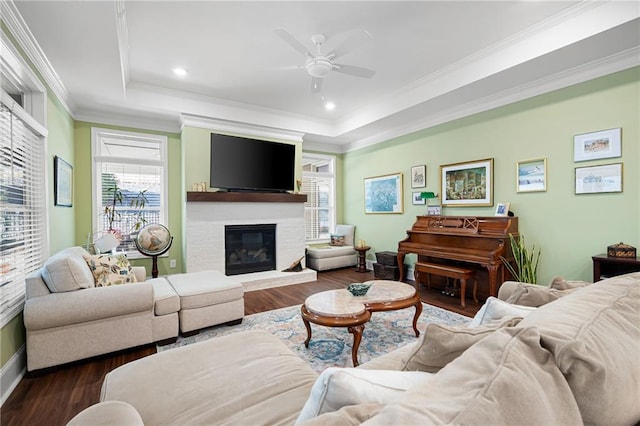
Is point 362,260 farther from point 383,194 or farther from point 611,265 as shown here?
point 611,265

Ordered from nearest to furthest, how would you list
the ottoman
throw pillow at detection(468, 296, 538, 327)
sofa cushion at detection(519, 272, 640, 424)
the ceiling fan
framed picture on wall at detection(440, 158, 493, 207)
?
sofa cushion at detection(519, 272, 640, 424)
throw pillow at detection(468, 296, 538, 327)
the ceiling fan
the ottoman
framed picture on wall at detection(440, 158, 493, 207)

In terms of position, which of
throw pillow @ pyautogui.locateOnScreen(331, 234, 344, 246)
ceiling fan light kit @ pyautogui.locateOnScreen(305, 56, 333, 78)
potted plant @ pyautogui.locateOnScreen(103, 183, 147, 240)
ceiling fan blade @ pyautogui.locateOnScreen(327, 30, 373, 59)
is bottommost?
throw pillow @ pyautogui.locateOnScreen(331, 234, 344, 246)

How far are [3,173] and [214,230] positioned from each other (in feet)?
8.77

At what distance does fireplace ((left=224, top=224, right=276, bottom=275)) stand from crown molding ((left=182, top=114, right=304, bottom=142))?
160cm

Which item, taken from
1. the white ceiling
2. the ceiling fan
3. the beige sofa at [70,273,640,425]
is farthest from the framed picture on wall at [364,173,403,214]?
the beige sofa at [70,273,640,425]

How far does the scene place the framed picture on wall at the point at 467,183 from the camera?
159 inches

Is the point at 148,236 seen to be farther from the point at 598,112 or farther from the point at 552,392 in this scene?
the point at 598,112

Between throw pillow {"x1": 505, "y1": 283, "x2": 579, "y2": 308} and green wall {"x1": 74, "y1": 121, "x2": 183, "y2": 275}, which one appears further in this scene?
green wall {"x1": 74, "y1": 121, "x2": 183, "y2": 275}

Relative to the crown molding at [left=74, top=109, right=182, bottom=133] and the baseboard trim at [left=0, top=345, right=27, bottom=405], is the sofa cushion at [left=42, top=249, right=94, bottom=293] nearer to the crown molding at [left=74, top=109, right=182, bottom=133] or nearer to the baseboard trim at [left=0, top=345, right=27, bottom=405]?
the baseboard trim at [left=0, top=345, right=27, bottom=405]

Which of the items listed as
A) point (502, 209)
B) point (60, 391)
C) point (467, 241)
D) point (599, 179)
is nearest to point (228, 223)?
point (60, 391)

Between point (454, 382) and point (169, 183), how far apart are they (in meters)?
5.17

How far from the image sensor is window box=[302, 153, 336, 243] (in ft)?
21.0

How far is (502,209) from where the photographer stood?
3824 mm

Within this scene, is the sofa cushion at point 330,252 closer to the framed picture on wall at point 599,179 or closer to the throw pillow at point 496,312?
the framed picture on wall at point 599,179
